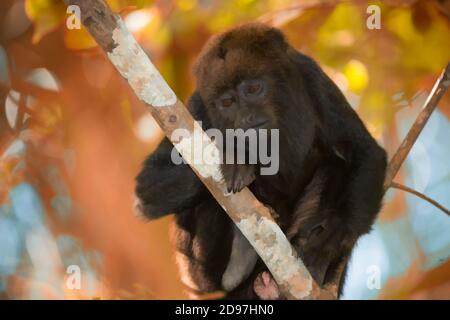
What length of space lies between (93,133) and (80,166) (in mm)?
319

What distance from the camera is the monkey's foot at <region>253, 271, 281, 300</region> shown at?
386 cm

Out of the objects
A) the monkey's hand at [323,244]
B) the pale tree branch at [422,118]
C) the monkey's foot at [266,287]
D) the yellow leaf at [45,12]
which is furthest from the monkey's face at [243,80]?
the yellow leaf at [45,12]

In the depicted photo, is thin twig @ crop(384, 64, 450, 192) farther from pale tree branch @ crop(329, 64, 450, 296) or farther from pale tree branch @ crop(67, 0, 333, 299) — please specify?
pale tree branch @ crop(67, 0, 333, 299)

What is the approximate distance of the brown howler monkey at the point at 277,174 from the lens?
382 cm

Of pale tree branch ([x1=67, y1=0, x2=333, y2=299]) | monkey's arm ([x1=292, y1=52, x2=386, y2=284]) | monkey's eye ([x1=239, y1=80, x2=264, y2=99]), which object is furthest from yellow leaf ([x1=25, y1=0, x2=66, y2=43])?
pale tree branch ([x1=67, y1=0, x2=333, y2=299])

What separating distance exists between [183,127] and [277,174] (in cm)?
141

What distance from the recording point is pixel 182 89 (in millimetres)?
5664

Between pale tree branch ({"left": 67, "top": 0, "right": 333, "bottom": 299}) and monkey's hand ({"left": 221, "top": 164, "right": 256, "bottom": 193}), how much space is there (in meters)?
0.04

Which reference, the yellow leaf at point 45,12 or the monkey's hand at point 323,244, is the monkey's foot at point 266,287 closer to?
the monkey's hand at point 323,244

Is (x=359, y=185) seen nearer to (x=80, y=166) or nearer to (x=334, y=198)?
(x=334, y=198)

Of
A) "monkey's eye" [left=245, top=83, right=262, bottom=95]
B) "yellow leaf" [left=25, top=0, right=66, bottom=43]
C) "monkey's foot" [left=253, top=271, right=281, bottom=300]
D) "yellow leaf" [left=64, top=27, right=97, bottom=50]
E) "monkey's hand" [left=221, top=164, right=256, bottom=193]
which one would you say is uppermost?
"yellow leaf" [left=25, top=0, right=66, bottom=43]

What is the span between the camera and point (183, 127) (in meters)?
2.94

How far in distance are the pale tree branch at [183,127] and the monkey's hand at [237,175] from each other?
0.12ft

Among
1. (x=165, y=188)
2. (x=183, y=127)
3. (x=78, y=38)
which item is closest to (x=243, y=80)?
(x=165, y=188)
